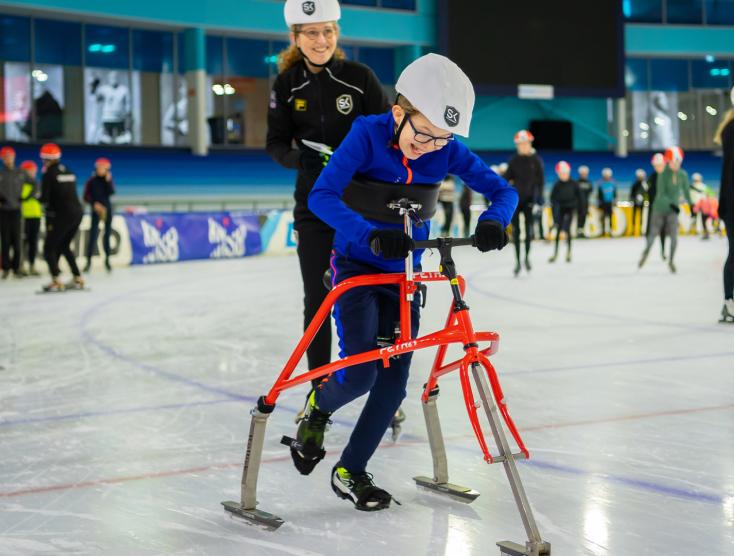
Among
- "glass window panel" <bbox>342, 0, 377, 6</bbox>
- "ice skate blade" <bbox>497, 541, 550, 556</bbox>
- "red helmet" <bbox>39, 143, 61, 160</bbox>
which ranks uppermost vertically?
"glass window panel" <bbox>342, 0, 377, 6</bbox>

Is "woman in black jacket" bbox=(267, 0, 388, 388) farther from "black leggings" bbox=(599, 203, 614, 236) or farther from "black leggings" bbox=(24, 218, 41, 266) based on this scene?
"black leggings" bbox=(599, 203, 614, 236)

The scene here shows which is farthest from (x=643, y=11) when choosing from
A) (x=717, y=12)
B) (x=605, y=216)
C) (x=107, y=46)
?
(x=107, y=46)

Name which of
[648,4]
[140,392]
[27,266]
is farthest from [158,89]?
[140,392]

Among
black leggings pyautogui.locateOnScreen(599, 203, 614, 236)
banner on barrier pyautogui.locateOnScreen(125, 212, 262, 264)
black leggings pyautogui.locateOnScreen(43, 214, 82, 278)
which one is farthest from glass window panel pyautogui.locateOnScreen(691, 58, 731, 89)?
black leggings pyautogui.locateOnScreen(43, 214, 82, 278)

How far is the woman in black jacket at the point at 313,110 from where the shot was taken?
4551 millimetres

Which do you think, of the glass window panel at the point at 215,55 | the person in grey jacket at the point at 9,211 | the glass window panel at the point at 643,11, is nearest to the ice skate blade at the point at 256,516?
the person in grey jacket at the point at 9,211

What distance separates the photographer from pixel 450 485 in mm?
3688

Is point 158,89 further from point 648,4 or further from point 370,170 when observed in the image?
point 370,170

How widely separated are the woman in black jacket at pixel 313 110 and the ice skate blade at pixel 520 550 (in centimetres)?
181

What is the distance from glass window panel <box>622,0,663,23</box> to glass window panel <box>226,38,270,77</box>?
1285 cm

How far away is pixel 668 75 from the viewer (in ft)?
115

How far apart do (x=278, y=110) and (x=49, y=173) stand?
886 centimetres

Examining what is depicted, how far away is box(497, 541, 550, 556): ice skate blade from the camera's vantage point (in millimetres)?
2854

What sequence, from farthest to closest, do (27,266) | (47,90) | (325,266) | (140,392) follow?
1. (47,90)
2. (27,266)
3. (140,392)
4. (325,266)
